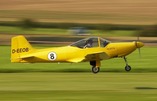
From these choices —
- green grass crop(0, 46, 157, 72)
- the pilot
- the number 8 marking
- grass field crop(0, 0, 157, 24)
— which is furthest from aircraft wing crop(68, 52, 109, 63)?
grass field crop(0, 0, 157, 24)

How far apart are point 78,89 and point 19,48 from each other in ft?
13.2

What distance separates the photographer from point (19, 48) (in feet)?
78.8

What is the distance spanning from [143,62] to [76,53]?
12.9 meters

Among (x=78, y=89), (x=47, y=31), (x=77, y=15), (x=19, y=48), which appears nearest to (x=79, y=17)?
(x=77, y=15)

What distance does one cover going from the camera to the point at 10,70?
108 ft

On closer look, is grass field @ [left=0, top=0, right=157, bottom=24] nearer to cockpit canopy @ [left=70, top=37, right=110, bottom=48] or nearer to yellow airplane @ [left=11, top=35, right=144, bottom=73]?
yellow airplane @ [left=11, top=35, right=144, bottom=73]

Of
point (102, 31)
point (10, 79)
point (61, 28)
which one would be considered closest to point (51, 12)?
point (61, 28)

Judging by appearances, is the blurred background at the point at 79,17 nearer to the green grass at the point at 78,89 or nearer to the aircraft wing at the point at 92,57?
the green grass at the point at 78,89

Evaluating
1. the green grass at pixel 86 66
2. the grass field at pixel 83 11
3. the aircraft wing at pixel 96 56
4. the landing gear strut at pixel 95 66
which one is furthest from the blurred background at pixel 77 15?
the aircraft wing at pixel 96 56

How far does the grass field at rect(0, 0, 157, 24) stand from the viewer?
83.1m

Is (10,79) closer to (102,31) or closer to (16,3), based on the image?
(102,31)

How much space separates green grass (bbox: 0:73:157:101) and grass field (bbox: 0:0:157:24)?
178 feet

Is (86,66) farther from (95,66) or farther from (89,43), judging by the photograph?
(89,43)

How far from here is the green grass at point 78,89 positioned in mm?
18969
